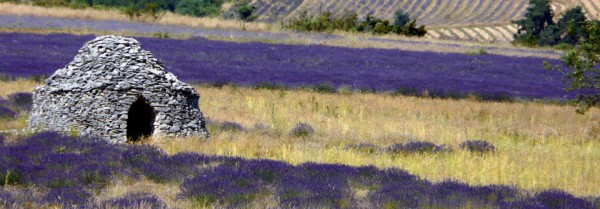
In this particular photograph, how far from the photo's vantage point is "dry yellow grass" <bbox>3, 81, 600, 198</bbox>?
13633 mm

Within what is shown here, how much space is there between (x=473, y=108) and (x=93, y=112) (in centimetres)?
1266

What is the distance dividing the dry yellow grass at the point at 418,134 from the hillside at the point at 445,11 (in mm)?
50104

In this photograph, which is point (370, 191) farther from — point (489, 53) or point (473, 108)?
point (489, 53)

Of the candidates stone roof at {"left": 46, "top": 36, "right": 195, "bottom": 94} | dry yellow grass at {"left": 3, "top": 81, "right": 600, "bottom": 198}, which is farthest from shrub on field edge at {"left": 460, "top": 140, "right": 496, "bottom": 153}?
stone roof at {"left": 46, "top": 36, "right": 195, "bottom": 94}

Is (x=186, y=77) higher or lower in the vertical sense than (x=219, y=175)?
lower

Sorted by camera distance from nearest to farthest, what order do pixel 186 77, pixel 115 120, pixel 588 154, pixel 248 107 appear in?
1. pixel 115 120
2. pixel 588 154
3. pixel 248 107
4. pixel 186 77

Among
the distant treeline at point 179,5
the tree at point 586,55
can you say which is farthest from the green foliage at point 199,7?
the tree at point 586,55

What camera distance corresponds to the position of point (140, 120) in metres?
17.9

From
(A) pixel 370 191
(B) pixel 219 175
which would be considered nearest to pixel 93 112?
(B) pixel 219 175

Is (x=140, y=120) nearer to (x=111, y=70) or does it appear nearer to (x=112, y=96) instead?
(x=111, y=70)

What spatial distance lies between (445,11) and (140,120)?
234ft

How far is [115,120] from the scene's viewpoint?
15.3 meters

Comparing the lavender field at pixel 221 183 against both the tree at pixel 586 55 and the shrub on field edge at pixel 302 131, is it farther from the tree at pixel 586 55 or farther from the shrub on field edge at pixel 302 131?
the tree at pixel 586 55

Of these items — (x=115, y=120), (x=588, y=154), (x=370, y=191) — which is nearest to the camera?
(x=370, y=191)
